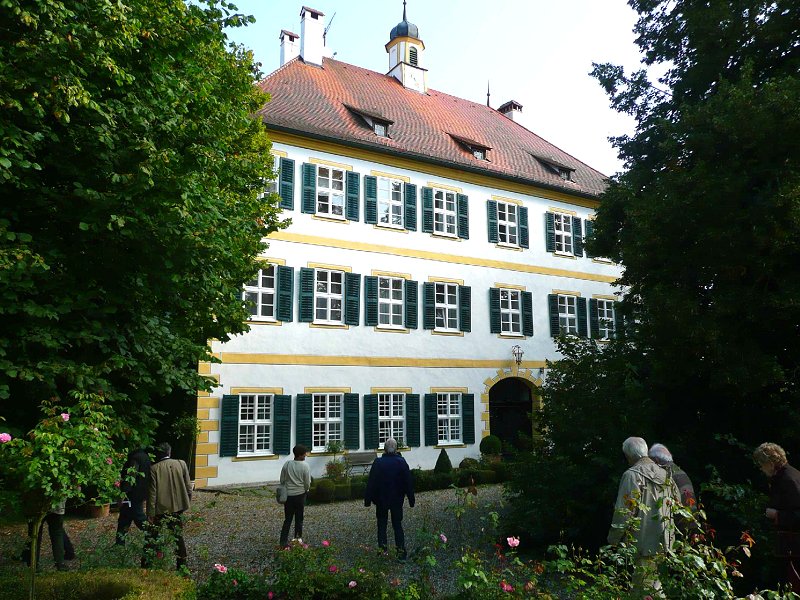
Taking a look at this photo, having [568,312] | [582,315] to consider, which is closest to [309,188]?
[568,312]

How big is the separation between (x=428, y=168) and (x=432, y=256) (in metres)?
2.55

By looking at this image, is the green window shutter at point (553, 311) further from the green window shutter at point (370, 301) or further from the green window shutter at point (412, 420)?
the green window shutter at point (370, 301)

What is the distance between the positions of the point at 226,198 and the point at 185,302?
236cm

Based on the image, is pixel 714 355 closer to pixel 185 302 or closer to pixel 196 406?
pixel 185 302

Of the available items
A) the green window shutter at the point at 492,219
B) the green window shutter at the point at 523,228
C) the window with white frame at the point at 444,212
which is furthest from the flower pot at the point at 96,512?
the green window shutter at the point at 523,228

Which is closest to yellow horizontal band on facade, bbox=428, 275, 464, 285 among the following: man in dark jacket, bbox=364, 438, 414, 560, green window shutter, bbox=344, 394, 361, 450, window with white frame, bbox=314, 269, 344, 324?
window with white frame, bbox=314, 269, 344, 324

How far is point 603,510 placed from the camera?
787 centimetres

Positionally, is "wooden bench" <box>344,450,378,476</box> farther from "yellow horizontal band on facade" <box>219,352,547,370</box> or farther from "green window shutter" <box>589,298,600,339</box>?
"green window shutter" <box>589,298,600,339</box>

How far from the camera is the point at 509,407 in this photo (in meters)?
20.9

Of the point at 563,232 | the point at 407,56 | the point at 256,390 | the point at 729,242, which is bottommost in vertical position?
the point at 256,390

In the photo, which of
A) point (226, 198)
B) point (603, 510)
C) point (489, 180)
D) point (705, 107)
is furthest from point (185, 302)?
point (489, 180)

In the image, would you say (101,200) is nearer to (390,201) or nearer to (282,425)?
(282,425)

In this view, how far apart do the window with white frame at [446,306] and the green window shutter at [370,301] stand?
1992mm

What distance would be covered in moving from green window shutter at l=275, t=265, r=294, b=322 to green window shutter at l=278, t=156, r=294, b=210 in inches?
62.5
